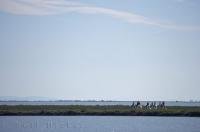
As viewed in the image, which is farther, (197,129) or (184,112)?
(184,112)

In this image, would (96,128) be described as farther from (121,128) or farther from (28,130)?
(28,130)

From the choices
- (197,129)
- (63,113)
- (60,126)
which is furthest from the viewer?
(63,113)

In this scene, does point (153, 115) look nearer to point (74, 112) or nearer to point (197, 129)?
point (74, 112)

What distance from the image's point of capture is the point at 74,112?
234 ft

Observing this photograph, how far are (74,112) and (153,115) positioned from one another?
1219 centimetres

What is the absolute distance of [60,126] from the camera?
52.0 metres

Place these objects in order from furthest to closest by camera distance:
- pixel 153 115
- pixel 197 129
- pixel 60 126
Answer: pixel 153 115
pixel 60 126
pixel 197 129

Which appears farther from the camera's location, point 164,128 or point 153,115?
point 153,115

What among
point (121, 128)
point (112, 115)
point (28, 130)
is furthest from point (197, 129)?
point (112, 115)

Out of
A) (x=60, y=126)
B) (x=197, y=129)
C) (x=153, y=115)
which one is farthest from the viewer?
(x=153, y=115)

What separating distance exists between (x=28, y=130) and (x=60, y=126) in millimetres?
4299

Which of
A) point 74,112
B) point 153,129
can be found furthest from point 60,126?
point 74,112

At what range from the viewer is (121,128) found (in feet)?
160

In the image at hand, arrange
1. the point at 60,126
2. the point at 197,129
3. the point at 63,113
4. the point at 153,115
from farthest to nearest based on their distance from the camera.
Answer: the point at 63,113, the point at 153,115, the point at 60,126, the point at 197,129
